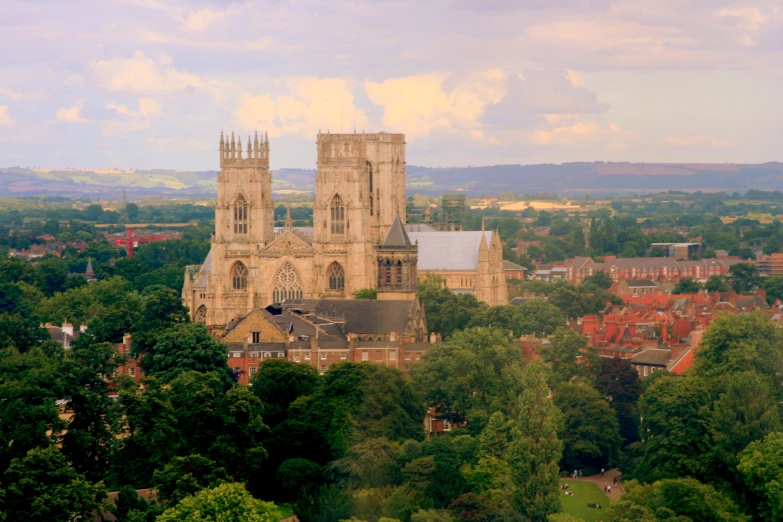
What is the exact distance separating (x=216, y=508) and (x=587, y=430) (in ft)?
93.5

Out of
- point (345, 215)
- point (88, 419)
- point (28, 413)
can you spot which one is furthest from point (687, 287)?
point (28, 413)

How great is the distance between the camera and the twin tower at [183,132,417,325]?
128875 mm

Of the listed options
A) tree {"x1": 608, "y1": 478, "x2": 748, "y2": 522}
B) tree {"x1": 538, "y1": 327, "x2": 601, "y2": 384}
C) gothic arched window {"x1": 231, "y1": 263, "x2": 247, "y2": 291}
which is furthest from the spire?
tree {"x1": 608, "y1": 478, "x2": 748, "y2": 522}

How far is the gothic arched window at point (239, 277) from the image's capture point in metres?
130

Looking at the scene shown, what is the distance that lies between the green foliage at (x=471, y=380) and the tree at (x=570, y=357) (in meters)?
3.08

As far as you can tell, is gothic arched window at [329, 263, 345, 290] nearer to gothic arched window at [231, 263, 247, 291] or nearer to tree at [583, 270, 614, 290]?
gothic arched window at [231, 263, 247, 291]

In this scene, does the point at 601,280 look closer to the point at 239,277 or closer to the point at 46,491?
the point at 239,277

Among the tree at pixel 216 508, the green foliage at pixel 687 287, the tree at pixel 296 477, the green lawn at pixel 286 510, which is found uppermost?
the tree at pixel 216 508

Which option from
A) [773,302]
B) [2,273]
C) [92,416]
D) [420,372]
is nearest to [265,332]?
[420,372]

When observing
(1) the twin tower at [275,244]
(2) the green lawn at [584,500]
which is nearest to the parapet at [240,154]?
(1) the twin tower at [275,244]

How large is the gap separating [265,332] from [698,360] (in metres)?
24.5

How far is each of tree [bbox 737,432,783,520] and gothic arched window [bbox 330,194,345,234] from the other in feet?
205

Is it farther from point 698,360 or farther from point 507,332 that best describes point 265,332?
point 698,360

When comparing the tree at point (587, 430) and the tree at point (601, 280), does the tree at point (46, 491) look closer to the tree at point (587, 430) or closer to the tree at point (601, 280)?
the tree at point (587, 430)
